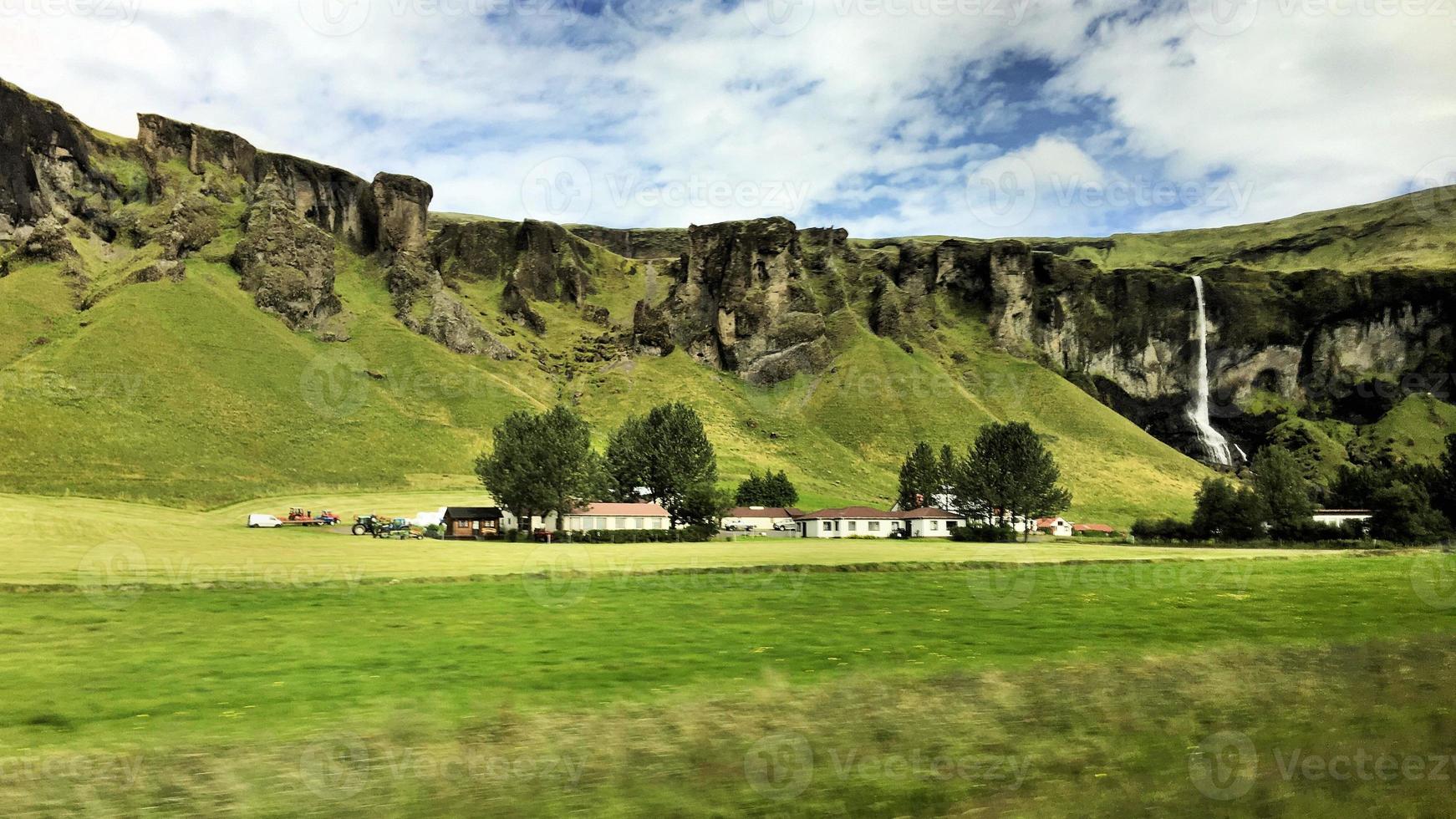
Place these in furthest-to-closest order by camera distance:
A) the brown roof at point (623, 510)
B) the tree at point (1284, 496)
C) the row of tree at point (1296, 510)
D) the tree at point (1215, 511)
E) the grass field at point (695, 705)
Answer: the tree at point (1215, 511)
the brown roof at point (623, 510)
the tree at point (1284, 496)
the row of tree at point (1296, 510)
the grass field at point (695, 705)

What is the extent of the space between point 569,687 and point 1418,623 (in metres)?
32.7

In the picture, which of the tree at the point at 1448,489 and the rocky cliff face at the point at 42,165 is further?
the rocky cliff face at the point at 42,165

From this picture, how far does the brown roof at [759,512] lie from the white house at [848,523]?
12.2 feet

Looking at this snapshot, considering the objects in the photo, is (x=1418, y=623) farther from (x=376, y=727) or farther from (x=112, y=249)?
(x=112, y=249)

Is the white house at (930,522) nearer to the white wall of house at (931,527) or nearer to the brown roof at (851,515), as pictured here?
the white wall of house at (931,527)

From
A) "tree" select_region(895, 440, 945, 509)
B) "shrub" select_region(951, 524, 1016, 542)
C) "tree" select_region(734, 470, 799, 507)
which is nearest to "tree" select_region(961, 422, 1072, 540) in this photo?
"shrub" select_region(951, 524, 1016, 542)

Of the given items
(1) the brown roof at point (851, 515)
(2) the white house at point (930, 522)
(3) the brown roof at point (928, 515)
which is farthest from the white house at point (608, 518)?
(2) the white house at point (930, 522)

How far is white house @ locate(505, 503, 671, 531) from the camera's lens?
98.4 metres

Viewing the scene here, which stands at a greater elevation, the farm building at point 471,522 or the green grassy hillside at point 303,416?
the green grassy hillside at point 303,416

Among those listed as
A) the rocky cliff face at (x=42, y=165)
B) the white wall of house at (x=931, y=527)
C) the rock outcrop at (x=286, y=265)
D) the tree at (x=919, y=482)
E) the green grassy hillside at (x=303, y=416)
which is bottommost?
the white wall of house at (x=931, y=527)

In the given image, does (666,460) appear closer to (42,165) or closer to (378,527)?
(378,527)

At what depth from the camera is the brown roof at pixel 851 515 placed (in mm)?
118688

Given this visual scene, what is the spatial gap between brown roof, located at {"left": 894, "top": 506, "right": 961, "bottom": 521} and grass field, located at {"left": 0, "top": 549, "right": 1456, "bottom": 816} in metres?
83.8

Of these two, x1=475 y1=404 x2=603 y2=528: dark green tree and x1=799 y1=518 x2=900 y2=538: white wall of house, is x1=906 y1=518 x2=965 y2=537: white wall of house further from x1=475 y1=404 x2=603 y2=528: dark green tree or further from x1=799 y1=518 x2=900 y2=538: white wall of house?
x1=475 y1=404 x2=603 y2=528: dark green tree
